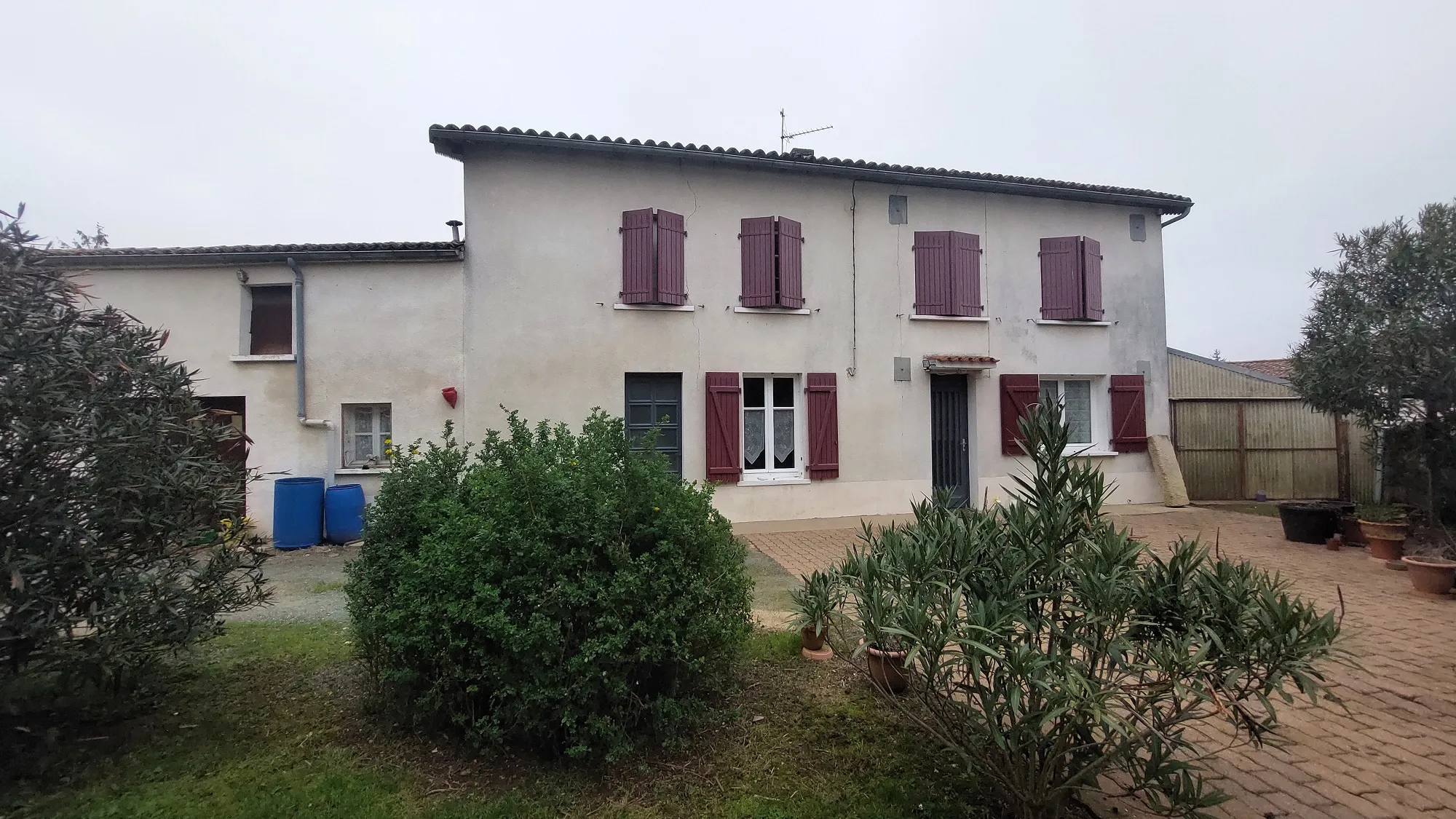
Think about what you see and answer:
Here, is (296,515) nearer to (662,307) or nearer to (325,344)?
(325,344)

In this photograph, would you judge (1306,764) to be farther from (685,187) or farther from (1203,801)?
(685,187)

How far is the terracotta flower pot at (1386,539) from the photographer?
6.77 m

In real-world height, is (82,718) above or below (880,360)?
below

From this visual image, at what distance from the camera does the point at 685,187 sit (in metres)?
9.30

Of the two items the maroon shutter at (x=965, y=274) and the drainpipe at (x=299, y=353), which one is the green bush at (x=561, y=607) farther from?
the maroon shutter at (x=965, y=274)

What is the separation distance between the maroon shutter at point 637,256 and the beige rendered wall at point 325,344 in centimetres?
230

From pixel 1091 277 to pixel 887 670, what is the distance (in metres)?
9.85

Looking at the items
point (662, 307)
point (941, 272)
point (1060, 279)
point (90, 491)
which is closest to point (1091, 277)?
point (1060, 279)

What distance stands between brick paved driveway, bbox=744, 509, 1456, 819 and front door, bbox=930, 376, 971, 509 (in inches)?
182

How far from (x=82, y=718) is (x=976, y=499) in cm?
1020

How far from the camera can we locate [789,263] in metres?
9.56

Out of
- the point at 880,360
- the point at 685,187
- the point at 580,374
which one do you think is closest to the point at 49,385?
the point at 580,374

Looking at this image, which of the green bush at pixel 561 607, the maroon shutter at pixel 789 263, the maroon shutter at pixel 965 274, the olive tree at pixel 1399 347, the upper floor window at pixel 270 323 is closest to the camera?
the green bush at pixel 561 607

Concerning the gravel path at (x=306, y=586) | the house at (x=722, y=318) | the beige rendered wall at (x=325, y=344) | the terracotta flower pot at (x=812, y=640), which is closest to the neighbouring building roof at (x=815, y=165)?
the house at (x=722, y=318)
